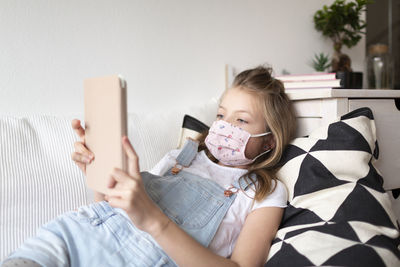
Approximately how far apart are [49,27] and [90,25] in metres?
0.16

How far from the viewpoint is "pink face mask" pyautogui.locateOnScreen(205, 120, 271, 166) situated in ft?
3.22

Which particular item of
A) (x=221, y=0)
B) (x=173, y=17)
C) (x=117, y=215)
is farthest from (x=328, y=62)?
(x=117, y=215)

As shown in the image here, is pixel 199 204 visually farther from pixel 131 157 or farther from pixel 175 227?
pixel 131 157

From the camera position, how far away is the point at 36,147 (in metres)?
1.00

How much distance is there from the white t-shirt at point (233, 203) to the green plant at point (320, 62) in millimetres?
1243

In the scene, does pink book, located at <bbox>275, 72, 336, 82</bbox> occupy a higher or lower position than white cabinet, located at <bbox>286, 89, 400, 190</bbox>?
higher

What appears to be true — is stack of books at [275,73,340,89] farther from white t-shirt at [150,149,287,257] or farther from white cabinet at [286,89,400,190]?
white t-shirt at [150,149,287,257]

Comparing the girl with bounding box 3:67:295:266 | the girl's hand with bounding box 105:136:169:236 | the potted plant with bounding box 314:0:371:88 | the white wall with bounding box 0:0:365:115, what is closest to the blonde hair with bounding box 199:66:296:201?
the girl with bounding box 3:67:295:266

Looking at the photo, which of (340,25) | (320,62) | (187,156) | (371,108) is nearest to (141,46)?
(187,156)

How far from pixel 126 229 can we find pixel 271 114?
578 millimetres

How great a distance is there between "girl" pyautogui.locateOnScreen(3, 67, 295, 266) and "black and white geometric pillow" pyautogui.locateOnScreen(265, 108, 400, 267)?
6 cm

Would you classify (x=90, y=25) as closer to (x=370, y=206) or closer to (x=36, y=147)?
(x=36, y=147)

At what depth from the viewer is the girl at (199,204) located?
670 millimetres

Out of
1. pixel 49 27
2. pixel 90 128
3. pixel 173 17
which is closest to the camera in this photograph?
pixel 90 128
